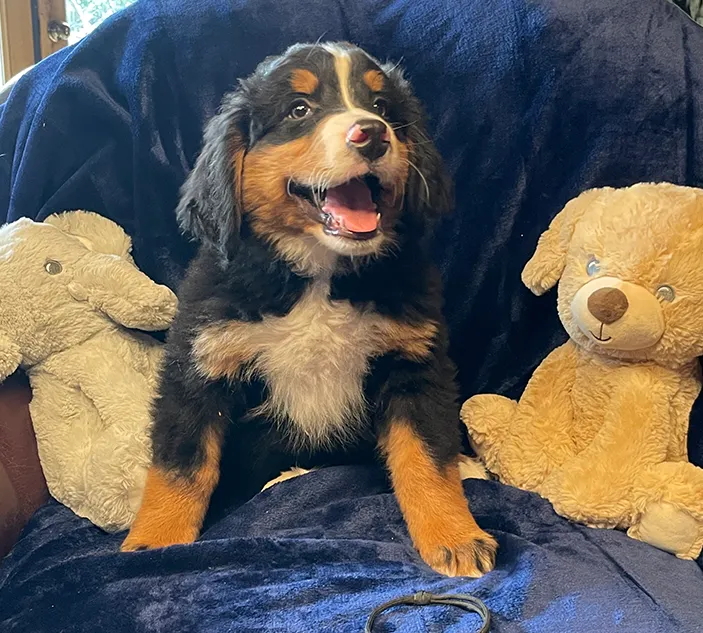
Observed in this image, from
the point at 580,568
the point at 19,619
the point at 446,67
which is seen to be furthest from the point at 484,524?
the point at 446,67

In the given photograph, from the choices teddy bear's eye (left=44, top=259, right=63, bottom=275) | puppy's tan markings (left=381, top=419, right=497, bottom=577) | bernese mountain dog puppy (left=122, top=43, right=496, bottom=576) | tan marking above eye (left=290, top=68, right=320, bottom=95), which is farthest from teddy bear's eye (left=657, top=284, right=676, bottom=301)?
teddy bear's eye (left=44, top=259, right=63, bottom=275)

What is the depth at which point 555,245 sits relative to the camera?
2.22 m

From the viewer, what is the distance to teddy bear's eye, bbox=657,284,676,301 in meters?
1.98

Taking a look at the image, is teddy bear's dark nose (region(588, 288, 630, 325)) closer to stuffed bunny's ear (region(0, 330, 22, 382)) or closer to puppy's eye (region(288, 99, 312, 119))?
puppy's eye (region(288, 99, 312, 119))

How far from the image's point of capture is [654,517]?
6.42 ft

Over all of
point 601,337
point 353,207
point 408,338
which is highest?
point 353,207

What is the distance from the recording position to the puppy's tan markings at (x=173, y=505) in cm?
197

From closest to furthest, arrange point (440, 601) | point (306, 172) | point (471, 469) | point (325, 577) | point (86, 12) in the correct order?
point (440, 601) → point (325, 577) → point (306, 172) → point (471, 469) → point (86, 12)

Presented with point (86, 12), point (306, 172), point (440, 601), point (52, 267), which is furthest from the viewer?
point (86, 12)

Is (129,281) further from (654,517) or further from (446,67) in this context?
(654,517)

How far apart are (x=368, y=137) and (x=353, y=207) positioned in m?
0.22

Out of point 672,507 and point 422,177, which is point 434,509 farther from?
point 422,177

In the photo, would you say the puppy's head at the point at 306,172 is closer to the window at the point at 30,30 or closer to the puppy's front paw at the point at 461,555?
the puppy's front paw at the point at 461,555

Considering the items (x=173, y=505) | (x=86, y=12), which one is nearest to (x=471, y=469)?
(x=173, y=505)
